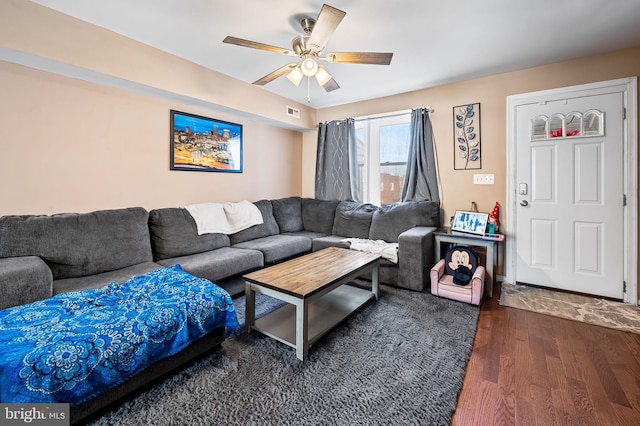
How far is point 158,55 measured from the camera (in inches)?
105

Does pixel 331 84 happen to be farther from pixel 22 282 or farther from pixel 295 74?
pixel 22 282

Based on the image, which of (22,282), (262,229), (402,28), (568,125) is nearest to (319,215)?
(262,229)

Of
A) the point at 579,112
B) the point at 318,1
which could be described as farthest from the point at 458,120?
the point at 318,1

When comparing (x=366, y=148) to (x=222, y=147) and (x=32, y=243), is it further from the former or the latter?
(x=32, y=243)

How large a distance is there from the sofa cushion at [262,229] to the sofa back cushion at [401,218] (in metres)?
1.35

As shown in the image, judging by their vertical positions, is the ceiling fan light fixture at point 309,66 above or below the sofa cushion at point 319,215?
above

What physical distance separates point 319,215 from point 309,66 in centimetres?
239

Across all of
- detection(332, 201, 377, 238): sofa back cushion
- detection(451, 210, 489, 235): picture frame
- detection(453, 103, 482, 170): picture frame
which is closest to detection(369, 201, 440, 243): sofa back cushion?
detection(332, 201, 377, 238): sofa back cushion

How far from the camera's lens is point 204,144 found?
3.46 metres

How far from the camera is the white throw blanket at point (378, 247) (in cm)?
306

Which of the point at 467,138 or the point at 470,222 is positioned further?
the point at 467,138

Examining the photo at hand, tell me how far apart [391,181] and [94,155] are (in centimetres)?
345

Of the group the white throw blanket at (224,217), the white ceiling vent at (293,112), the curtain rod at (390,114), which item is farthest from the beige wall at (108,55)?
the curtain rod at (390,114)

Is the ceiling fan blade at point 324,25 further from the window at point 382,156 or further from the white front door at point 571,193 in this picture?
the white front door at point 571,193
